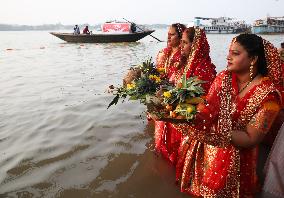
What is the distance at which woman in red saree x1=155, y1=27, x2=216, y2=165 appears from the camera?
354 cm

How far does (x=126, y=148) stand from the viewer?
15.9 ft

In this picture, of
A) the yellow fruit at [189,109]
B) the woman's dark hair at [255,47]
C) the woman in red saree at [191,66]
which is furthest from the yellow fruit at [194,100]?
the woman in red saree at [191,66]

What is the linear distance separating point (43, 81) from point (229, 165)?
29.8ft

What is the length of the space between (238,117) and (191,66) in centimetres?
114

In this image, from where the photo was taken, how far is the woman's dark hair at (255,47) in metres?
2.48

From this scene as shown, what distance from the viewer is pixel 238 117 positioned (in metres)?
2.56

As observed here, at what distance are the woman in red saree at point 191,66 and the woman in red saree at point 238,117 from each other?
0.75 meters

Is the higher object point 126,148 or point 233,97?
point 233,97

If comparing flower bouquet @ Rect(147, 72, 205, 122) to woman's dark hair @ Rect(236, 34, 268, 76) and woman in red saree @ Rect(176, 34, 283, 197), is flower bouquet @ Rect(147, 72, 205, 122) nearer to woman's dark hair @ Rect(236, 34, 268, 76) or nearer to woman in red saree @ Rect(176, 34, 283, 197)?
woman in red saree @ Rect(176, 34, 283, 197)

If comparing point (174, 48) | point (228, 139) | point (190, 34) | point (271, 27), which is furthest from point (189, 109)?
point (271, 27)

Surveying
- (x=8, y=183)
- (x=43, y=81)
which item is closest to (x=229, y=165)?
(x=8, y=183)

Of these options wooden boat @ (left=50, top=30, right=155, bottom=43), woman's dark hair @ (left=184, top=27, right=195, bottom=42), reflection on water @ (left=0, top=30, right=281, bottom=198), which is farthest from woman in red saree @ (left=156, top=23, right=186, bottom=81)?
wooden boat @ (left=50, top=30, right=155, bottom=43)

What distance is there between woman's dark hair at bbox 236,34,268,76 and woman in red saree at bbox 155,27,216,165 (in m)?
0.91

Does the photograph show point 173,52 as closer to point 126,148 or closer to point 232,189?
point 126,148
